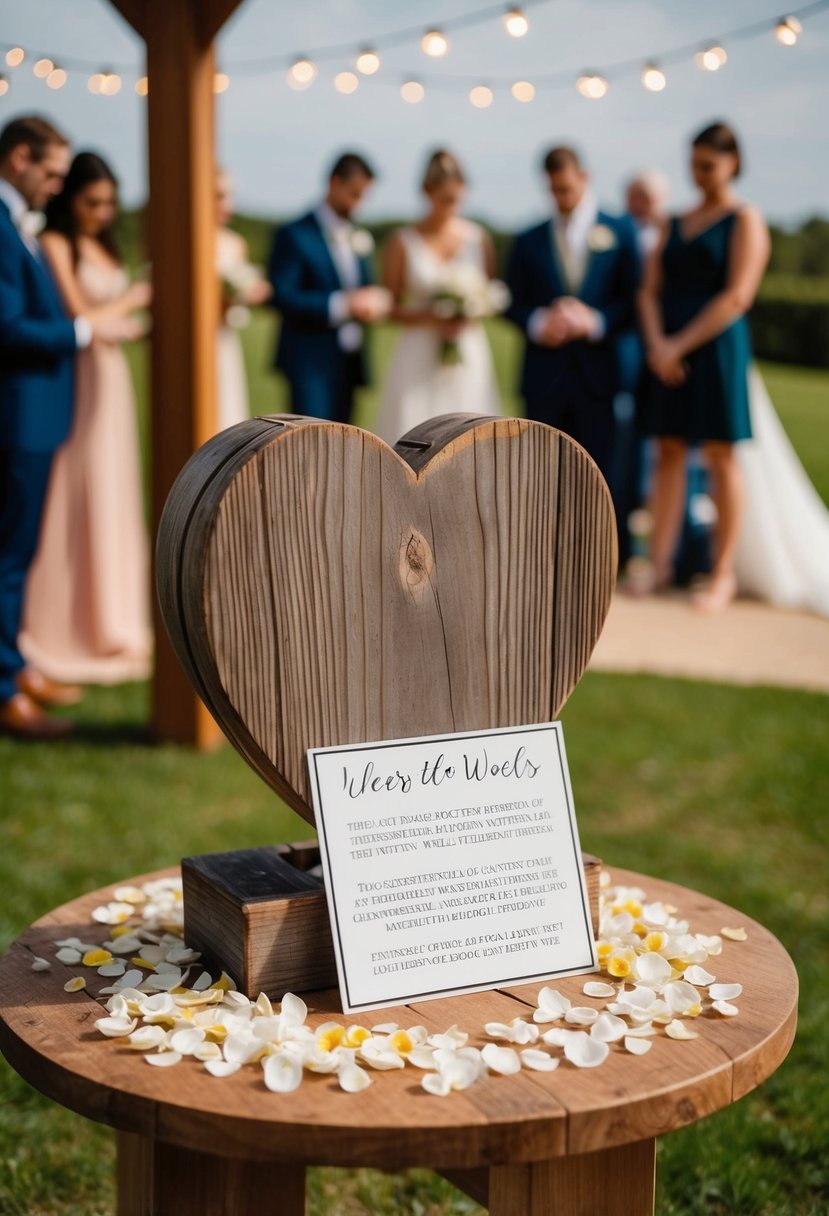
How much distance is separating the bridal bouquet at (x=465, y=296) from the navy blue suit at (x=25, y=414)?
7.73 feet

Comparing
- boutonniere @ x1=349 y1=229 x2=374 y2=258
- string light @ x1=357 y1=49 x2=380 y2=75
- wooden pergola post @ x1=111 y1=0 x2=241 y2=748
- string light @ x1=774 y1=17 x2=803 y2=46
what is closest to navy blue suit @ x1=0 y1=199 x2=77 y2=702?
wooden pergola post @ x1=111 y1=0 x2=241 y2=748

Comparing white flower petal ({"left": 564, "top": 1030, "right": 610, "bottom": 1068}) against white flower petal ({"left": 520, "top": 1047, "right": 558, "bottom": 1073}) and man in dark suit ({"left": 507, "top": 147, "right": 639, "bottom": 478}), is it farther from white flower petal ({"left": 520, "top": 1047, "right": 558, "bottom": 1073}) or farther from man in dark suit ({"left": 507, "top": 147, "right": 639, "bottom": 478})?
man in dark suit ({"left": 507, "top": 147, "right": 639, "bottom": 478})

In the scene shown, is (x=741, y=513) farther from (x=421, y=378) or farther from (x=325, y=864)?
(x=325, y=864)

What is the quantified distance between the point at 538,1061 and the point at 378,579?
16.5 inches

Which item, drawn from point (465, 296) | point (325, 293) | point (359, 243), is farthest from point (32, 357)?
point (465, 296)

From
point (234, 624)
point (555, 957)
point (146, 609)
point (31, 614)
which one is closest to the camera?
point (234, 624)

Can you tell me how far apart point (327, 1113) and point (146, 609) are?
4.55m

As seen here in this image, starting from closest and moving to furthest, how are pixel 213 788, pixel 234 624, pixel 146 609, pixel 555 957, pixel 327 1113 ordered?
pixel 327 1113
pixel 234 624
pixel 555 957
pixel 213 788
pixel 146 609

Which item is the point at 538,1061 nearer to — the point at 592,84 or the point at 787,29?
the point at 787,29

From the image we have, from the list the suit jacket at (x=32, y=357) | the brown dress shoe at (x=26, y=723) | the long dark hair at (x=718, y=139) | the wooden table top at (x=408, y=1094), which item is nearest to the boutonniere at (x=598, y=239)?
the long dark hair at (x=718, y=139)

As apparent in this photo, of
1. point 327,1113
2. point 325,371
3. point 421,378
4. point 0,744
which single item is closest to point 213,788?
point 0,744

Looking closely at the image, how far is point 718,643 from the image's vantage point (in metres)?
5.40

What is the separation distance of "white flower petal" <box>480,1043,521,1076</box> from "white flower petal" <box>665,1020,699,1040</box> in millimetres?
140

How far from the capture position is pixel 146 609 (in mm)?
5375
